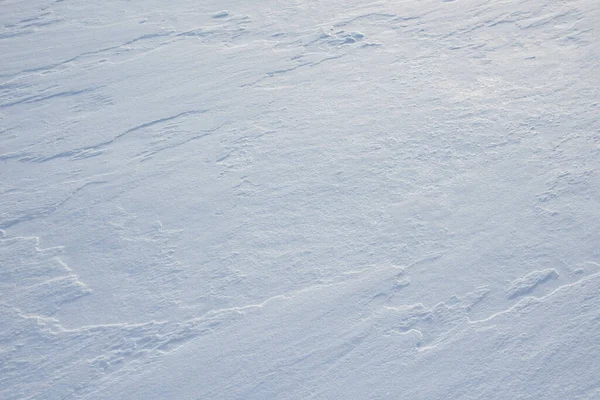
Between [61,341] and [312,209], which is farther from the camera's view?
[312,209]

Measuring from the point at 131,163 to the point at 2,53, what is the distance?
171 centimetres

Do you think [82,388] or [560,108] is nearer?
[82,388]

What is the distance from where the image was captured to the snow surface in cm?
189

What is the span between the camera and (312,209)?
2459mm

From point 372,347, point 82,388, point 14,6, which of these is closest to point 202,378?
point 82,388

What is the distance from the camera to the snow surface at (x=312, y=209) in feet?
6.21

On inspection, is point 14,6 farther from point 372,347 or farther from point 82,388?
point 372,347

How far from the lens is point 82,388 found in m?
1.89


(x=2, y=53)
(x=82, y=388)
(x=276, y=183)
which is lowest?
(x=82, y=388)

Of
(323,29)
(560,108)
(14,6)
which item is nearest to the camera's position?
(560,108)

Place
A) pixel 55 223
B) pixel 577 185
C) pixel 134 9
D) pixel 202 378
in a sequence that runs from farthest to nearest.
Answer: pixel 134 9 < pixel 55 223 < pixel 577 185 < pixel 202 378

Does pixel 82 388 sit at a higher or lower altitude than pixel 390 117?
lower

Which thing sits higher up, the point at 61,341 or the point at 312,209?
the point at 312,209

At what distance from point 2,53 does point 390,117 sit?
2488 millimetres
